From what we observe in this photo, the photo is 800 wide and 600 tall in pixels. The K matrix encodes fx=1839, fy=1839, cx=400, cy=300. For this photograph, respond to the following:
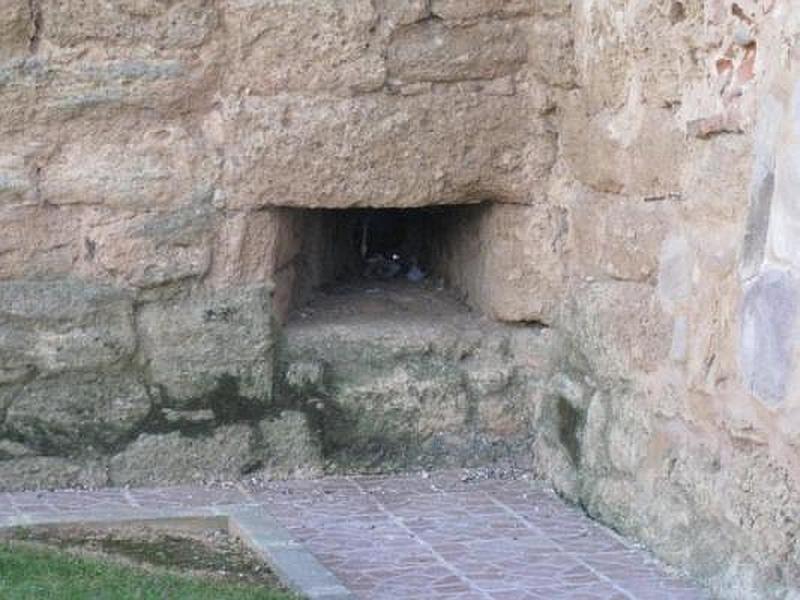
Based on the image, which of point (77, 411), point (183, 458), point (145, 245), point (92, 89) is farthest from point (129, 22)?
point (183, 458)

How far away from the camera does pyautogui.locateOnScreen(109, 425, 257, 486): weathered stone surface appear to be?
5.23m

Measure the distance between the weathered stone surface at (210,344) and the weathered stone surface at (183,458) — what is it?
11cm

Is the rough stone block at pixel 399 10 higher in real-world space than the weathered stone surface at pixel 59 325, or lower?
higher

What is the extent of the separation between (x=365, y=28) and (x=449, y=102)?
32 centimetres

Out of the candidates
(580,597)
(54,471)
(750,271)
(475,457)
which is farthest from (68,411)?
(750,271)

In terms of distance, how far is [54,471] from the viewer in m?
5.19

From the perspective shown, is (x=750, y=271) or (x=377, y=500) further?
(x=377, y=500)

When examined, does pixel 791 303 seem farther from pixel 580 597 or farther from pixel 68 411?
pixel 68 411

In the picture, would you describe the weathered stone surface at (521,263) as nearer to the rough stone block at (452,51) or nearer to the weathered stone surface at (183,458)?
the rough stone block at (452,51)

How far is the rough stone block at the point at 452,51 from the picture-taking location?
17.1 ft

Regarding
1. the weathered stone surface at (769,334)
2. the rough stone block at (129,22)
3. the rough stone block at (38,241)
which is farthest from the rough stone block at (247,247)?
the weathered stone surface at (769,334)

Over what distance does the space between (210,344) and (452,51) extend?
3.55ft

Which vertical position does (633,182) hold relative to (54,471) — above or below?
above

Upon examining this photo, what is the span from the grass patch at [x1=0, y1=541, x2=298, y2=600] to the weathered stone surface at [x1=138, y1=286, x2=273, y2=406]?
85 centimetres
